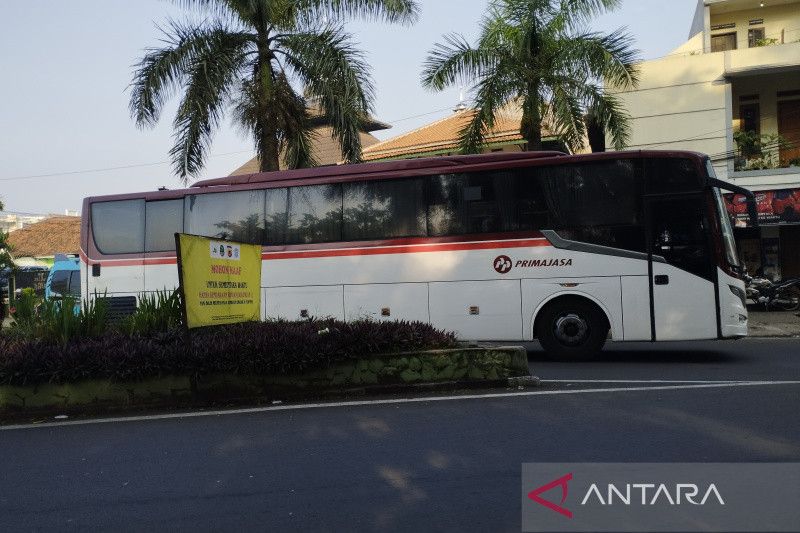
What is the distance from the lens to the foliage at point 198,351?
8.65 m

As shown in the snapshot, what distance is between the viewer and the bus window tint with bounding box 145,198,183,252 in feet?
47.9

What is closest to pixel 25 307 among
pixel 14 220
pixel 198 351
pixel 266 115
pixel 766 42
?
pixel 198 351

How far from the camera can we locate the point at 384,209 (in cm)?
1359

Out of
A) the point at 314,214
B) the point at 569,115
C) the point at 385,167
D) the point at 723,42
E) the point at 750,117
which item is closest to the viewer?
the point at 385,167

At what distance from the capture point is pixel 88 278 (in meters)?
14.9

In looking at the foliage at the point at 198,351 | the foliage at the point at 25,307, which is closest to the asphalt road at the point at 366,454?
the foliage at the point at 198,351

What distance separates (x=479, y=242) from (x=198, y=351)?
5.63m

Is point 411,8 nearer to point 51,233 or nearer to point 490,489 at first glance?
point 490,489

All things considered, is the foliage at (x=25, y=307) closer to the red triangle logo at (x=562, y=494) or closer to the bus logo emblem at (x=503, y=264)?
the bus logo emblem at (x=503, y=264)

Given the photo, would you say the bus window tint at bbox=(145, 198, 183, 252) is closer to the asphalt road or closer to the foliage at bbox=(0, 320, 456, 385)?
the foliage at bbox=(0, 320, 456, 385)

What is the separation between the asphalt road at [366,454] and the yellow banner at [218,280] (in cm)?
160

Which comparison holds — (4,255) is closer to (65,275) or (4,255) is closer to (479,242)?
(65,275)

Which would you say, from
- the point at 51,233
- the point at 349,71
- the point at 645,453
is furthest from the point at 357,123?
the point at 51,233

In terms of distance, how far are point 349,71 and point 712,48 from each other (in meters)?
14.0
